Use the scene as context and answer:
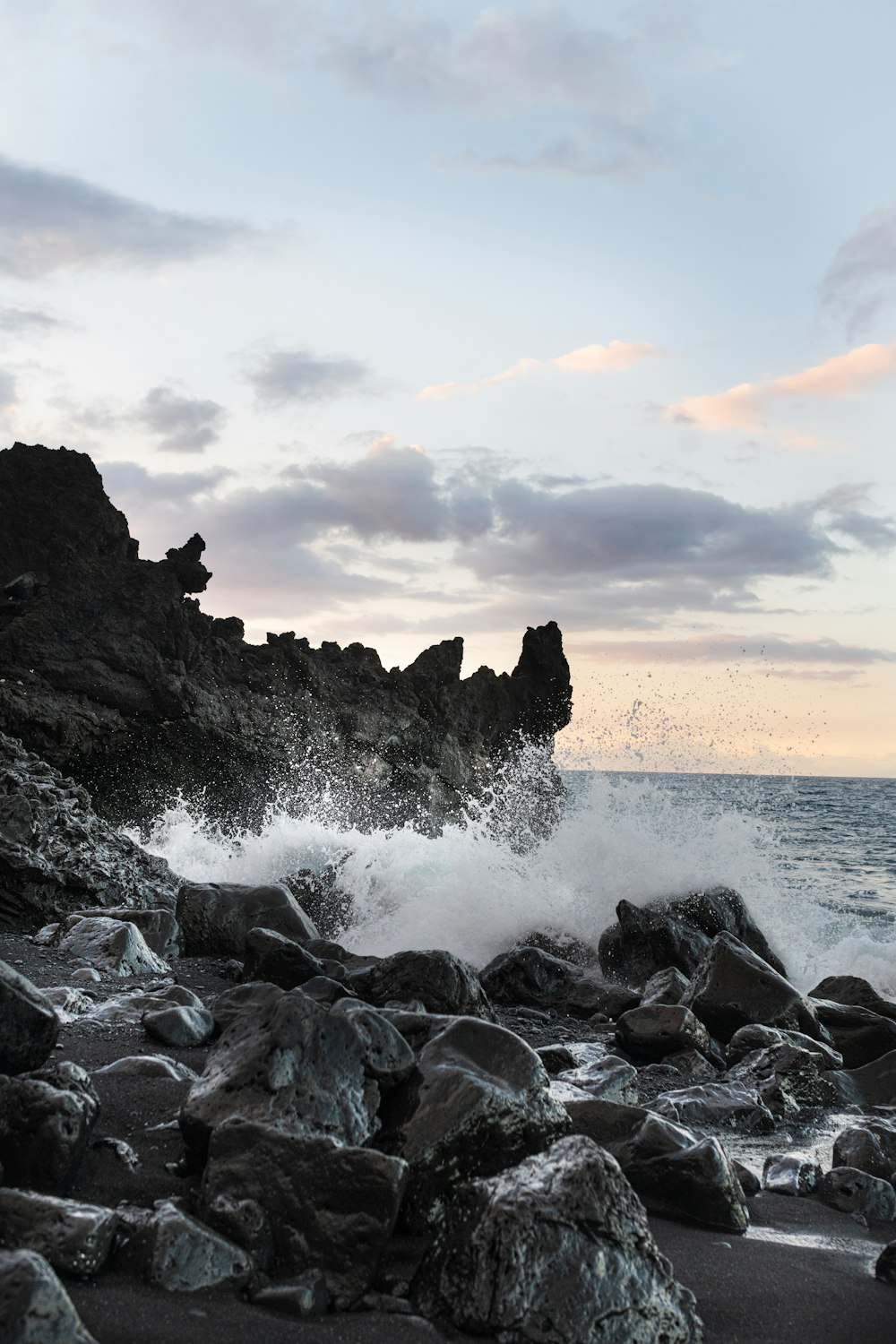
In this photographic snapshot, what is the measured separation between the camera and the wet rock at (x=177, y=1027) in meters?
3.69

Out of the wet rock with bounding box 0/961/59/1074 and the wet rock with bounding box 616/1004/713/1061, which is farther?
the wet rock with bounding box 616/1004/713/1061

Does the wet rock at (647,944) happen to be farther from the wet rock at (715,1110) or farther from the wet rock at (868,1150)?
the wet rock at (868,1150)

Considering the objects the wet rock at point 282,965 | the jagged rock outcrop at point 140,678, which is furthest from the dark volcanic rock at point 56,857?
the jagged rock outcrop at point 140,678

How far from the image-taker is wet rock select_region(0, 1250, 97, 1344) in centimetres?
159

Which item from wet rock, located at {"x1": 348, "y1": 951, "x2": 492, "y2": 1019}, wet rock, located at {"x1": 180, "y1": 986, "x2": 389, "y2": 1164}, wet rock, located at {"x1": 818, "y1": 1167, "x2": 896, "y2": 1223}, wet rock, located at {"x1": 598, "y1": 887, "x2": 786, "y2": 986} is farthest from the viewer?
wet rock, located at {"x1": 598, "y1": 887, "x2": 786, "y2": 986}

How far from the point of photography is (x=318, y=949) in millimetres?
6129

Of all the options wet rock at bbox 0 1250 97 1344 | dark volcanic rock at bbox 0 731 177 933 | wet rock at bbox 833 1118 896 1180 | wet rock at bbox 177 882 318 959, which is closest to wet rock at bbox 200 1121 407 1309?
wet rock at bbox 0 1250 97 1344

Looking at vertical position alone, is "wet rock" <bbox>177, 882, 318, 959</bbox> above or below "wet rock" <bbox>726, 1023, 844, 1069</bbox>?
above

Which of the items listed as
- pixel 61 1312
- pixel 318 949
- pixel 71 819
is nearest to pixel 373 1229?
pixel 61 1312

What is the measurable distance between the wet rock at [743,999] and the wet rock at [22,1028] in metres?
4.62

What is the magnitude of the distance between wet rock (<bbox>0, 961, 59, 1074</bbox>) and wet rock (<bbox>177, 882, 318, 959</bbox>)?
361 centimetres

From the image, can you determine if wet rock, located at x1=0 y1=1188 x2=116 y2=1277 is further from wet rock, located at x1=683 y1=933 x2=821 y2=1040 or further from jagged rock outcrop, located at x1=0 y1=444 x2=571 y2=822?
jagged rock outcrop, located at x1=0 y1=444 x2=571 y2=822

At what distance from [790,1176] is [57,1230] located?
2678mm

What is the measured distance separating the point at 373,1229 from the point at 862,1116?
11.2ft
